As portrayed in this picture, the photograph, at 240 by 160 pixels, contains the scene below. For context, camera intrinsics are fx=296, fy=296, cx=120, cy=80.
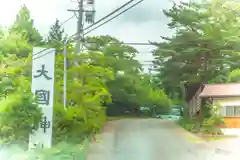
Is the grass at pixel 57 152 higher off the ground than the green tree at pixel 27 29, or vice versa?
the green tree at pixel 27 29

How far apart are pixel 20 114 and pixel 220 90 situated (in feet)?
3.23

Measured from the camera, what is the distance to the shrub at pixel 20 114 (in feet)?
4.84

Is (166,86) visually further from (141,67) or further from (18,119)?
(18,119)

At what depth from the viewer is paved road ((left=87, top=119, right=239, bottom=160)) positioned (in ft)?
4.69

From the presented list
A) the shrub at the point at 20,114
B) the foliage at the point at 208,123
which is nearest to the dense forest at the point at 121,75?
the shrub at the point at 20,114

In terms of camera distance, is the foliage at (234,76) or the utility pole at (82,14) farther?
the utility pole at (82,14)

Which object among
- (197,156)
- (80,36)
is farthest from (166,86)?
(80,36)

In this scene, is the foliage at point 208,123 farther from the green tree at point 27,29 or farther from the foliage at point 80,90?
the green tree at point 27,29

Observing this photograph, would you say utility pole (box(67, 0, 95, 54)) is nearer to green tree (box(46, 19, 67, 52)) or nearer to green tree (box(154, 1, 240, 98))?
green tree (box(46, 19, 67, 52))

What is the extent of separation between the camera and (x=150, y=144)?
1.46 meters

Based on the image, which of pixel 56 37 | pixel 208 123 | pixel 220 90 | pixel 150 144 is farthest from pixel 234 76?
pixel 56 37

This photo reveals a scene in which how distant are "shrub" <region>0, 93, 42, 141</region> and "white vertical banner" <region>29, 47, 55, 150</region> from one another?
0.03 m

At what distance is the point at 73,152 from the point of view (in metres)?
1.42

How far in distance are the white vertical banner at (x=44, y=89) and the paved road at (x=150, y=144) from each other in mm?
260
